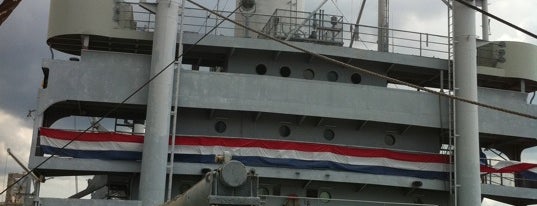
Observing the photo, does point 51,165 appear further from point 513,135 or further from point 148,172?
point 513,135

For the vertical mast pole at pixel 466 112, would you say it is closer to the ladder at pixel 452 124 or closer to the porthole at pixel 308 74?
the ladder at pixel 452 124

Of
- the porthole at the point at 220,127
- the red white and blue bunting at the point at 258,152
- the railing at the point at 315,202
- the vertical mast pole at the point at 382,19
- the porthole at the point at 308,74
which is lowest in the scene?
the railing at the point at 315,202

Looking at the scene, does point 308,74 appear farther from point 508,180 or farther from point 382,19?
point 508,180

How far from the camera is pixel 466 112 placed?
19672mm

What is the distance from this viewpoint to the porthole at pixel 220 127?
19.5 metres

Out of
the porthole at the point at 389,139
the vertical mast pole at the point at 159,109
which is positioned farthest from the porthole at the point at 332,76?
the vertical mast pole at the point at 159,109

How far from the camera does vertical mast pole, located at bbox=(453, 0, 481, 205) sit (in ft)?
63.6

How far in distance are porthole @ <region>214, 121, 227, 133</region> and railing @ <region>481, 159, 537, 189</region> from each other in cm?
849

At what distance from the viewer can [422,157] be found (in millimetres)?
19734

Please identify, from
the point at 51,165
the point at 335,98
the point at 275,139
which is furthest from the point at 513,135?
the point at 51,165

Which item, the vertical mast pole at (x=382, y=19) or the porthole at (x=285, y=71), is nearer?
the porthole at (x=285, y=71)

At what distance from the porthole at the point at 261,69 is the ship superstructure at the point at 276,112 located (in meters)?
0.04

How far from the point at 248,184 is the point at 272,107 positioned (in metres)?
10.7

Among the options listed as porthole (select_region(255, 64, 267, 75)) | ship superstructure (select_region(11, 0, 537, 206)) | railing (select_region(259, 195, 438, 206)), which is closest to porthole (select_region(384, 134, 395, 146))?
ship superstructure (select_region(11, 0, 537, 206))
